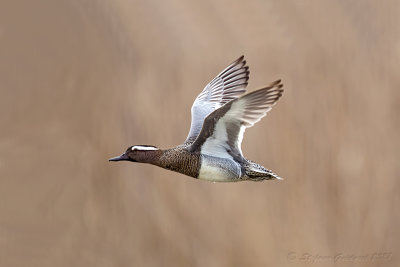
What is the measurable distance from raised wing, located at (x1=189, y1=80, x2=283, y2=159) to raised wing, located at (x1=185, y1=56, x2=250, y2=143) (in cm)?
28

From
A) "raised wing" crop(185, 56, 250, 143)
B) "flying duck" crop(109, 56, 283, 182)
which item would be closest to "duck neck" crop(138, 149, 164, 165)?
"flying duck" crop(109, 56, 283, 182)

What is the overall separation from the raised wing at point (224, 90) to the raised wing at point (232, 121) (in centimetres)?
28

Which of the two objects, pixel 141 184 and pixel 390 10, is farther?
pixel 390 10

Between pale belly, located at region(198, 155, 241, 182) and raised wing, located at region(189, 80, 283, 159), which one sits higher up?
raised wing, located at region(189, 80, 283, 159)

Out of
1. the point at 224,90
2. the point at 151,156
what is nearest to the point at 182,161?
the point at 151,156

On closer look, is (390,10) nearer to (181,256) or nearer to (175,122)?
(175,122)

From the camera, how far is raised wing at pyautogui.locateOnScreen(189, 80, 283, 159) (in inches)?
109

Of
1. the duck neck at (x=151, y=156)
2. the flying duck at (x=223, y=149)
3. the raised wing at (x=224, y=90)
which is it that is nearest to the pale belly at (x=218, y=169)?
the flying duck at (x=223, y=149)

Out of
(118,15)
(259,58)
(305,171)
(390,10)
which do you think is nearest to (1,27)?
(118,15)

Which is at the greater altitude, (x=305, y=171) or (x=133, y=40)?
(x=133, y=40)

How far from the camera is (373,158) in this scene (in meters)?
4.34

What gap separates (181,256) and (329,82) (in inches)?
40.6

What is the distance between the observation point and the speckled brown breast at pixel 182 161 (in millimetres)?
2852

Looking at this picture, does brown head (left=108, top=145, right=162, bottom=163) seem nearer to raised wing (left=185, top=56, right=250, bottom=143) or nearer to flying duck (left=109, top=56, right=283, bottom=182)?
flying duck (left=109, top=56, right=283, bottom=182)
